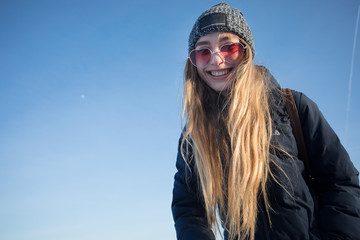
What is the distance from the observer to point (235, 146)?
2490mm

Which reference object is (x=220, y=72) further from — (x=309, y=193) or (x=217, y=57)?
(x=309, y=193)

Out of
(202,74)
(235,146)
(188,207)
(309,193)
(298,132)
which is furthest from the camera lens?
(202,74)

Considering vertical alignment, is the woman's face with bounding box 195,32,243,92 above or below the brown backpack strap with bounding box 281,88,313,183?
above

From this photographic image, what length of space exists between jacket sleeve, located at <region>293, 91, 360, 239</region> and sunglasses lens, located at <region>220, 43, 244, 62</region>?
2.44 feet

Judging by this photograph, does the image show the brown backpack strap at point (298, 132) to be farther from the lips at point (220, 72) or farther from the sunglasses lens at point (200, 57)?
the sunglasses lens at point (200, 57)

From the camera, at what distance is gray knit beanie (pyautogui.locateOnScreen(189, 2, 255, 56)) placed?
285 cm

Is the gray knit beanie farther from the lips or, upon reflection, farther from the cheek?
the lips

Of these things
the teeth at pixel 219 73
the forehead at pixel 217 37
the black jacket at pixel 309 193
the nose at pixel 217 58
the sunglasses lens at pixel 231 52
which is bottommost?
the black jacket at pixel 309 193

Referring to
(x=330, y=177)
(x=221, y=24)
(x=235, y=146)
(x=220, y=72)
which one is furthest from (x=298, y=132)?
(x=221, y=24)

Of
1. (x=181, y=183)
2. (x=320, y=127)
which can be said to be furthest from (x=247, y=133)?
(x=181, y=183)

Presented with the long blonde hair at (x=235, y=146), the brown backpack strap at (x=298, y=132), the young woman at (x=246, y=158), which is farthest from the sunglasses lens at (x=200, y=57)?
the brown backpack strap at (x=298, y=132)

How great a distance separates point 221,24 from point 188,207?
1894mm

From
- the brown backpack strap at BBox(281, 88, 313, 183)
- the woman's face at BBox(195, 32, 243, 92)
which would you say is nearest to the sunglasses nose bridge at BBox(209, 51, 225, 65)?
the woman's face at BBox(195, 32, 243, 92)

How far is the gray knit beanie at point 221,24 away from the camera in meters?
2.85
